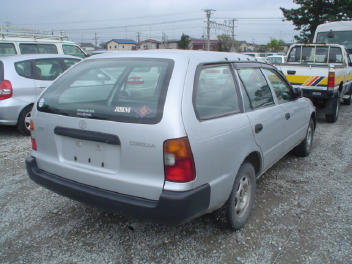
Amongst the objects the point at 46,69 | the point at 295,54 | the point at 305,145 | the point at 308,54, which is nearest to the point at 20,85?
the point at 46,69

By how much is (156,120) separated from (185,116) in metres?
0.21

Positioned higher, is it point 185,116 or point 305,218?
point 185,116

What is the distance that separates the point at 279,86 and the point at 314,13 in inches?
975

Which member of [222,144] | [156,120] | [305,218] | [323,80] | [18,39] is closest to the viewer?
[156,120]

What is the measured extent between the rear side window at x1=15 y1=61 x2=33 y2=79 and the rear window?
11.5 feet

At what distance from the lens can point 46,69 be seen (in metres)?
6.59

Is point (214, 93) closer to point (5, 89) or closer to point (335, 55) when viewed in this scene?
point (5, 89)

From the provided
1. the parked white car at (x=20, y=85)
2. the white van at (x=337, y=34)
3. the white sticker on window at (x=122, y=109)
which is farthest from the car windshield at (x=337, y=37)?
the white sticker on window at (x=122, y=109)

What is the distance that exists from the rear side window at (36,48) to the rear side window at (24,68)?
3407 millimetres

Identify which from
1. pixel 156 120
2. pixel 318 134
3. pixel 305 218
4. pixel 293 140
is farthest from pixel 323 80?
pixel 156 120

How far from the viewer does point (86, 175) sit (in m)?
2.55

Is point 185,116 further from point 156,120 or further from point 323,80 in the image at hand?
point 323,80

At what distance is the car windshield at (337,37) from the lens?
477 inches

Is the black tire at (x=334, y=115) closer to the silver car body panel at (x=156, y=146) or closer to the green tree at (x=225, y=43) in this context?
the silver car body panel at (x=156, y=146)
